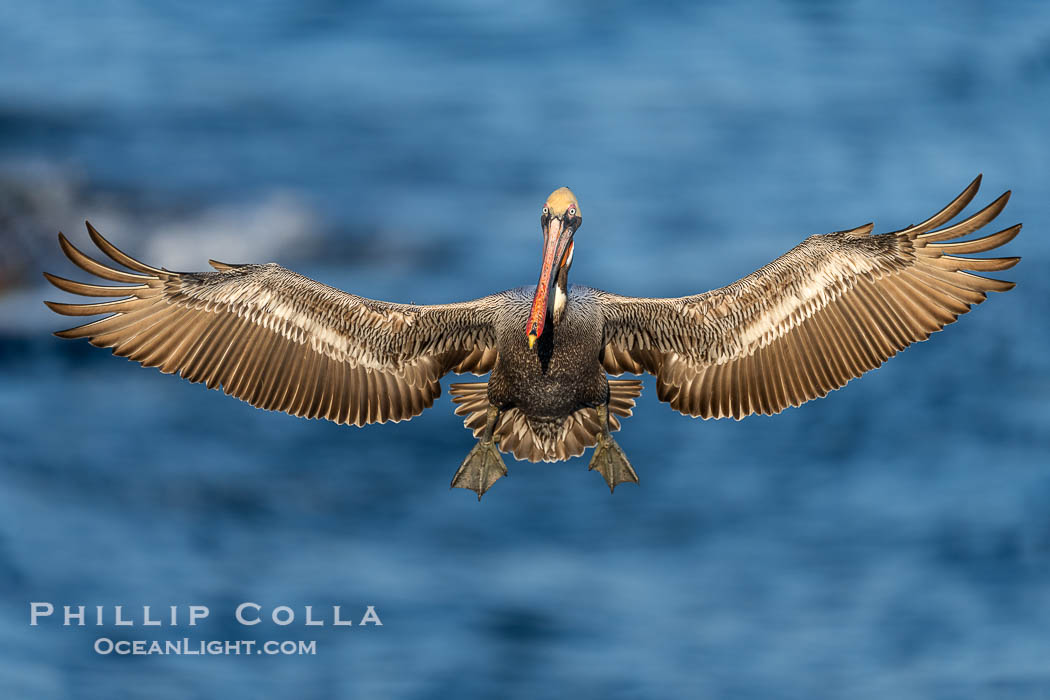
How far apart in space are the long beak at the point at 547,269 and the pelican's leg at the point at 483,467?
3.72ft

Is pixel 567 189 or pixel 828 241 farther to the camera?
pixel 828 241

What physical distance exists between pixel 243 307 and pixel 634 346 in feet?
11.5

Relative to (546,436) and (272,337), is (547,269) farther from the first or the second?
(272,337)

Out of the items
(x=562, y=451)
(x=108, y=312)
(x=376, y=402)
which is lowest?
(x=562, y=451)

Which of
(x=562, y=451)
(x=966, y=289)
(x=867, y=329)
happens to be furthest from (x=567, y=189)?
(x=966, y=289)

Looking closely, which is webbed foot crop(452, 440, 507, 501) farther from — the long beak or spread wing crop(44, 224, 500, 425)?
the long beak

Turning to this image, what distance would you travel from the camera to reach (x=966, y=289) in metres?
10.4

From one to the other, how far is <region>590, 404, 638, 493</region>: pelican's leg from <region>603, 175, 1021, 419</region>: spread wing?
66 centimetres

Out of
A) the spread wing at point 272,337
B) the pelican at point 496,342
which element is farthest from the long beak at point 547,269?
the spread wing at point 272,337

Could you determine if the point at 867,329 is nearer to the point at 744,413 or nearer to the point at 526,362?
the point at 744,413

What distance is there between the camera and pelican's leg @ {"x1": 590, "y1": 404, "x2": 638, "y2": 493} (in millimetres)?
10305

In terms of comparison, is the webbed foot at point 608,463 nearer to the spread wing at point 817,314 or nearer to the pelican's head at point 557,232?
the spread wing at point 817,314

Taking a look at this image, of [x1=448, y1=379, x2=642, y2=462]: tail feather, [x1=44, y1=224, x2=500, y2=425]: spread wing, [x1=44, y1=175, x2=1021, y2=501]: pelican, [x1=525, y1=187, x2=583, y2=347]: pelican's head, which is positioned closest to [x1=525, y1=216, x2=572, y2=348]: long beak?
[x1=525, y1=187, x2=583, y2=347]: pelican's head

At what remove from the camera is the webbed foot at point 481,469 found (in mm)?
10273
